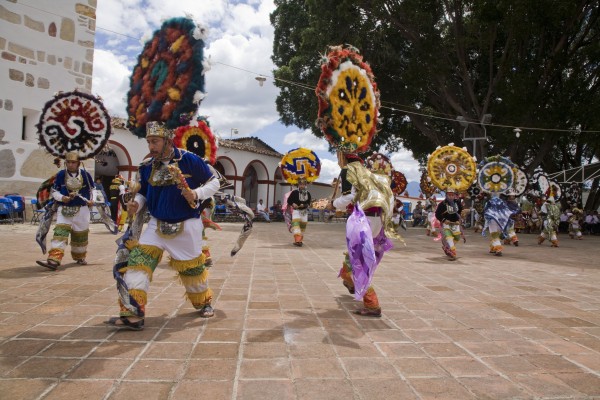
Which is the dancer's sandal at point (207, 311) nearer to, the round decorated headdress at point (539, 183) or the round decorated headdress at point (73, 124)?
the round decorated headdress at point (73, 124)

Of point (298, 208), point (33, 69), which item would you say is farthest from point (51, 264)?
point (33, 69)

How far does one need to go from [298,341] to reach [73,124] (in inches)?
190

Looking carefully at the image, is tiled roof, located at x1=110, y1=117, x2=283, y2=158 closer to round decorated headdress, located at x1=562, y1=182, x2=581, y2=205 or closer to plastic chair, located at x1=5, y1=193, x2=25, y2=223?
plastic chair, located at x1=5, y1=193, x2=25, y2=223

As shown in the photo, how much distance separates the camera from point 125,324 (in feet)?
11.7

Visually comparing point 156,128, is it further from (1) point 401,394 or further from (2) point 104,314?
(1) point 401,394

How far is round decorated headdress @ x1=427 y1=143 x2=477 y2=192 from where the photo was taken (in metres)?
9.75

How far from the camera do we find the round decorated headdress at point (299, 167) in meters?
12.7

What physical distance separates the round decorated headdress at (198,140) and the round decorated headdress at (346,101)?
126 inches

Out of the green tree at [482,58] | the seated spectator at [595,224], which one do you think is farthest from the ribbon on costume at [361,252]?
the seated spectator at [595,224]

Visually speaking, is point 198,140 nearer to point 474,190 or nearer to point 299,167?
point 299,167

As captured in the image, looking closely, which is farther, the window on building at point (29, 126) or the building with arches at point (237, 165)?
the building with arches at point (237, 165)

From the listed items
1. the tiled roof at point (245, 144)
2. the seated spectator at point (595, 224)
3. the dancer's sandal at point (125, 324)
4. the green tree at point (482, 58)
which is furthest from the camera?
the seated spectator at point (595, 224)

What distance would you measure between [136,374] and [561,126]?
70.2 feet

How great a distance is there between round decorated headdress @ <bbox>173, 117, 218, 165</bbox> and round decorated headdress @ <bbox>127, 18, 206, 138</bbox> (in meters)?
3.31
